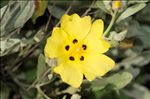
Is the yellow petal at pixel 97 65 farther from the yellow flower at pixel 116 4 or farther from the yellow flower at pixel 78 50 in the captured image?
the yellow flower at pixel 116 4

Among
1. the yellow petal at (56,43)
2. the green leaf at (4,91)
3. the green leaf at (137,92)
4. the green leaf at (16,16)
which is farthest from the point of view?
the green leaf at (137,92)

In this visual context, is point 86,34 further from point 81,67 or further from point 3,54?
point 3,54

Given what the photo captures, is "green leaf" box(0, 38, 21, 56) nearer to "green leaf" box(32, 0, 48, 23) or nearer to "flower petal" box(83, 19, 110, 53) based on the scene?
"green leaf" box(32, 0, 48, 23)

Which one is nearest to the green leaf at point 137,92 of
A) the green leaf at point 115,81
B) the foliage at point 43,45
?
the foliage at point 43,45

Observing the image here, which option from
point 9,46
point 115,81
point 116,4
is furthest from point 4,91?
point 116,4

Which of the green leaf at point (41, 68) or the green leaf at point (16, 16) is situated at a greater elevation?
the green leaf at point (16, 16)

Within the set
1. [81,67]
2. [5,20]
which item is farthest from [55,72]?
[5,20]

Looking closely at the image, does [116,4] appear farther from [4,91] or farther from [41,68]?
[4,91]
